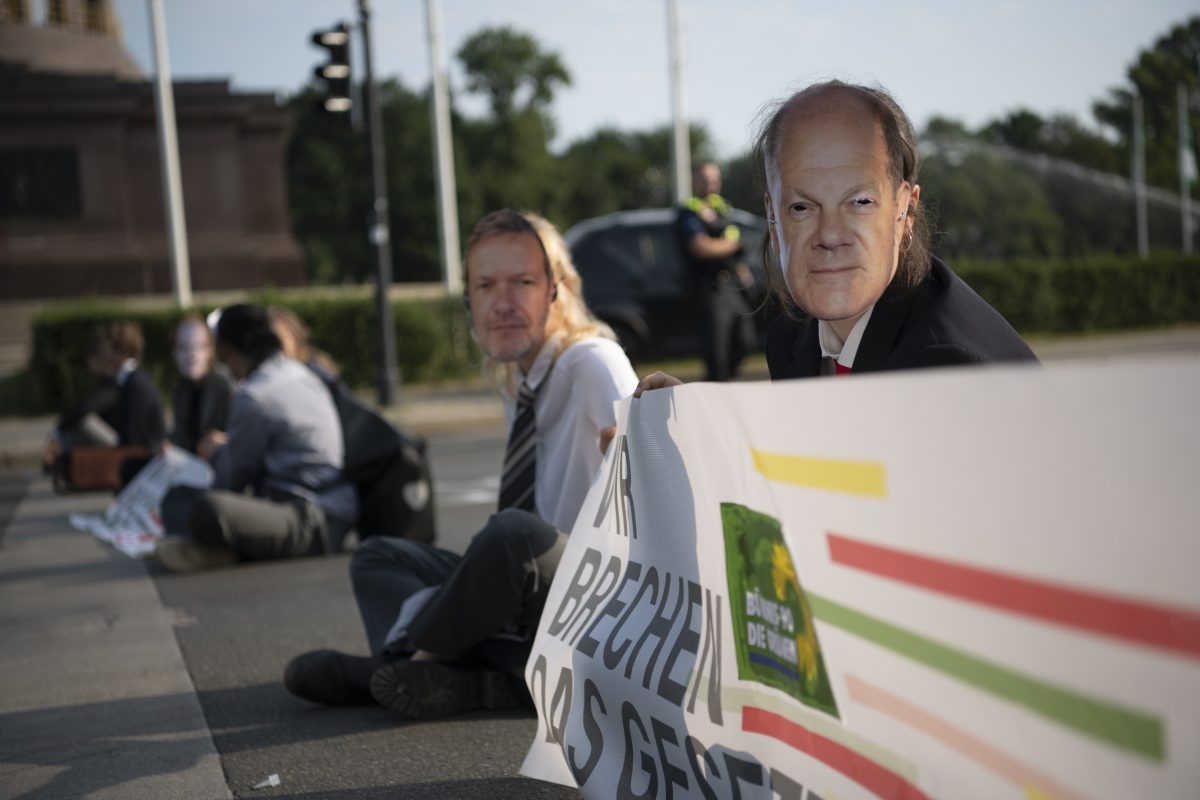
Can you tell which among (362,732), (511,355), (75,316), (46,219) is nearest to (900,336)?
(511,355)

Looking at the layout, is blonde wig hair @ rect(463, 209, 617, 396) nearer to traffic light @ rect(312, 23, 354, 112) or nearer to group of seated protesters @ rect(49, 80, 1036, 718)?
group of seated protesters @ rect(49, 80, 1036, 718)

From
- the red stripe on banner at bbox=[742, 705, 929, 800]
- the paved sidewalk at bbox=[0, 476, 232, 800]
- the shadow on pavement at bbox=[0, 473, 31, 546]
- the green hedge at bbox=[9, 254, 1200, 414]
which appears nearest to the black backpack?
the paved sidewalk at bbox=[0, 476, 232, 800]

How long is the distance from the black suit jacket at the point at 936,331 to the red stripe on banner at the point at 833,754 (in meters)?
0.68

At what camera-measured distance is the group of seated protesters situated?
2.54 meters

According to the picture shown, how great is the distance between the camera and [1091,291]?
23.6m

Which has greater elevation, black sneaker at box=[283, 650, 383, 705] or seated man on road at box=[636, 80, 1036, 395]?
seated man on road at box=[636, 80, 1036, 395]

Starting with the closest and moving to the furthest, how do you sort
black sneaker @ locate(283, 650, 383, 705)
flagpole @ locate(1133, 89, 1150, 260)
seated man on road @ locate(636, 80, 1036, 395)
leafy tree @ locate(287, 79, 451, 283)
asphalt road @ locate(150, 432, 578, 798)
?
1. seated man on road @ locate(636, 80, 1036, 395)
2. asphalt road @ locate(150, 432, 578, 798)
3. black sneaker @ locate(283, 650, 383, 705)
4. flagpole @ locate(1133, 89, 1150, 260)
5. leafy tree @ locate(287, 79, 451, 283)

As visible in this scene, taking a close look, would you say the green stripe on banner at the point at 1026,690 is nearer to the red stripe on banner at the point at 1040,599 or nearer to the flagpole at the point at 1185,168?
the red stripe on banner at the point at 1040,599

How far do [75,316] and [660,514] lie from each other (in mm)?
15851

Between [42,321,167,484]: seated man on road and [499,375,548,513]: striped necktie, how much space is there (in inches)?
213

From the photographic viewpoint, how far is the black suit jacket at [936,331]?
239 centimetres

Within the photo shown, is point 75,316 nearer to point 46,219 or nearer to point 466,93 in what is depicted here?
point 46,219

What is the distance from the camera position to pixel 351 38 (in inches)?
587

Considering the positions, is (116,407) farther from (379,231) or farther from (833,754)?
(833,754)
